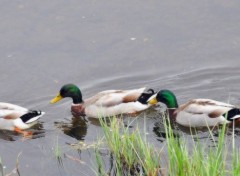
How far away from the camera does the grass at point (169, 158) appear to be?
23.0ft

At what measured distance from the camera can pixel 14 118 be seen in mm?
10914

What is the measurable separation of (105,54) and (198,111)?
2.98 meters

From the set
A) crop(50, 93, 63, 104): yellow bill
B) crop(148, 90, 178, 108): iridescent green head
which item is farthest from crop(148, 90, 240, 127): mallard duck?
crop(50, 93, 63, 104): yellow bill

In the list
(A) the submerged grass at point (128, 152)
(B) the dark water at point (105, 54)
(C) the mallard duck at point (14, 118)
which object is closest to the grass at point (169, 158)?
(A) the submerged grass at point (128, 152)

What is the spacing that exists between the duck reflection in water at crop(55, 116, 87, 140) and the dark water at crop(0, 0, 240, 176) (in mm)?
16

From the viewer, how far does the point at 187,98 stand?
11320 mm

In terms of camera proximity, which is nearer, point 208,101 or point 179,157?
point 179,157

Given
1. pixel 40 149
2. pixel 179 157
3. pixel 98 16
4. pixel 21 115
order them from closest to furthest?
1. pixel 179 157
2. pixel 40 149
3. pixel 21 115
4. pixel 98 16

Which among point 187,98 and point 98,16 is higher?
point 98,16

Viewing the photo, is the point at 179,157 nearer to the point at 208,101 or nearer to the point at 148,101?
the point at 208,101

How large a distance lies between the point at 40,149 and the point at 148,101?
2244 mm

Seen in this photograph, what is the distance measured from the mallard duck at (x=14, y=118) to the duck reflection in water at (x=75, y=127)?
404 mm

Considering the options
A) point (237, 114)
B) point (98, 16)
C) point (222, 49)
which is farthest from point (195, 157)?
point (98, 16)

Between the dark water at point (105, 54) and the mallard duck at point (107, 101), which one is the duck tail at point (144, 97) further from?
the dark water at point (105, 54)
